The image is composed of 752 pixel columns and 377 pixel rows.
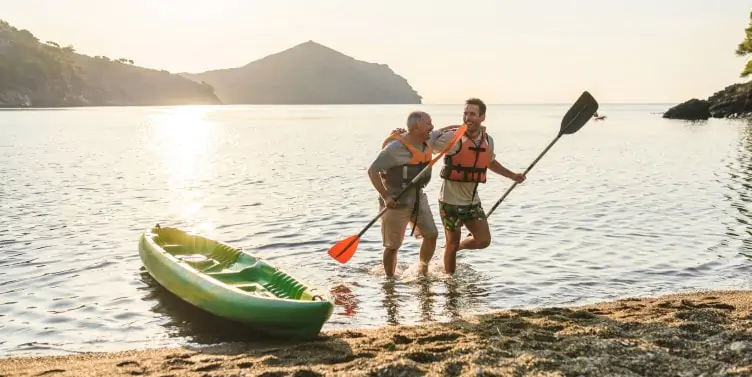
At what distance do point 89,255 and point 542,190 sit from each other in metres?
13.6

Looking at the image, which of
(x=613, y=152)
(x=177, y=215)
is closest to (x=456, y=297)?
(x=177, y=215)

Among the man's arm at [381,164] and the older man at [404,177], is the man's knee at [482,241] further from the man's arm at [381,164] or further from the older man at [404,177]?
the man's arm at [381,164]

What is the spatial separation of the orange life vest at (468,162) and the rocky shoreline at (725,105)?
69807 mm

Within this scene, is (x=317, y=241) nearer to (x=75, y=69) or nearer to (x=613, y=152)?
(x=613, y=152)

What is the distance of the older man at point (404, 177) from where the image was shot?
27.2ft

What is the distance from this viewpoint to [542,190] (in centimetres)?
2067

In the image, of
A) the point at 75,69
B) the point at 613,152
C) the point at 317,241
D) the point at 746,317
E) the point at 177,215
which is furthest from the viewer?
the point at 75,69

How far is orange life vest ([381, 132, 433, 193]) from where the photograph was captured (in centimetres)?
838

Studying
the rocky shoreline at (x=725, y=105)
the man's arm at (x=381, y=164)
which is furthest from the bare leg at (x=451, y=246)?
the rocky shoreline at (x=725, y=105)

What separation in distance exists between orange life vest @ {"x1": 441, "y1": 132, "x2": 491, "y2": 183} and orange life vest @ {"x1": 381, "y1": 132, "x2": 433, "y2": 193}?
30 centimetres

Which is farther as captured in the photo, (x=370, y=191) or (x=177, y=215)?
(x=370, y=191)

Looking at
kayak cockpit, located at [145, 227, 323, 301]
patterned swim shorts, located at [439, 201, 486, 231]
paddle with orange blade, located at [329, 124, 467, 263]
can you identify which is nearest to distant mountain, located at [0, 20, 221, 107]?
kayak cockpit, located at [145, 227, 323, 301]

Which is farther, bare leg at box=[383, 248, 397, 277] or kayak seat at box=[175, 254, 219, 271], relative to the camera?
bare leg at box=[383, 248, 397, 277]

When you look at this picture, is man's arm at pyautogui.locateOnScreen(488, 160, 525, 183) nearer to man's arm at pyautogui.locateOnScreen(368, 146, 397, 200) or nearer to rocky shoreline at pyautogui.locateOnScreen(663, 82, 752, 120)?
man's arm at pyautogui.locateOnScreen(368, 146, 397, 200)
